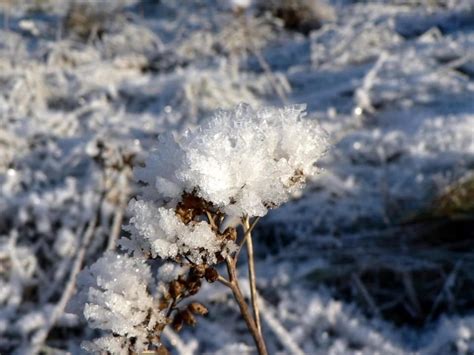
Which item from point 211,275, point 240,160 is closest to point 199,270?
point 211,275

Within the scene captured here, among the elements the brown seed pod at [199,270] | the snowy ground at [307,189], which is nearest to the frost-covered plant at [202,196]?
the brown seed pod at [199,270]

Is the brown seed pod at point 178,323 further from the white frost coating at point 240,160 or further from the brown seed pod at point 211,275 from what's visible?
the white frost coating at point 240,160

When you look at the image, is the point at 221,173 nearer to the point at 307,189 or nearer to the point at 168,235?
the point at 168,235

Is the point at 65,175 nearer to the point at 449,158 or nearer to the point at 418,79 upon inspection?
the point at 449,158

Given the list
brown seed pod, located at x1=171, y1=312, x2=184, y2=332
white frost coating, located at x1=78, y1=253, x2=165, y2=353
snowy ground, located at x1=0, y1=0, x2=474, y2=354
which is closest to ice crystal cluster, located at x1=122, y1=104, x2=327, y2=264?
white frost coating, located at x1=78, y1=253, x2=165, y2=353

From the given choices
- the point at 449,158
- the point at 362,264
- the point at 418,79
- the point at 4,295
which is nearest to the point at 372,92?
the point at 418,79

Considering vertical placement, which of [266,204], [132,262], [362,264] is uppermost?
[266,204]

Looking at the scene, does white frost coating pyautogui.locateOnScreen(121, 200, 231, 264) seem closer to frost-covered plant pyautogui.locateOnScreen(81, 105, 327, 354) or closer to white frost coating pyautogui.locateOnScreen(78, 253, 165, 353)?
frost-covered plant pyautogui.locateOnScreen(81, 105, 327, 354)
